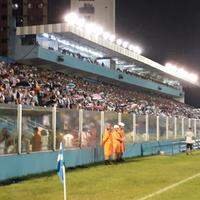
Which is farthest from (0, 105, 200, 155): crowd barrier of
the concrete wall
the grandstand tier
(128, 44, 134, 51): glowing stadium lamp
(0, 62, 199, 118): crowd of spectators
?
(128, 44, 134, 51): glowing stadium lamp

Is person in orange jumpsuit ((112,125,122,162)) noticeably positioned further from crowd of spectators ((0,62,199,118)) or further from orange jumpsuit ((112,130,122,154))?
crowd of spectators ((0,62,199,118))

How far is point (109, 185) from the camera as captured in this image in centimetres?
1719

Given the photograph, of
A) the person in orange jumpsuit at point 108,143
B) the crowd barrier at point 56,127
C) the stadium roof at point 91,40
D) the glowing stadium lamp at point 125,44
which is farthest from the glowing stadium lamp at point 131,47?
the person in orange jumpsuit at point 108,143

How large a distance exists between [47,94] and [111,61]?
38711 millimetres

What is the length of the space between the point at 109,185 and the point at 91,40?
4480cm

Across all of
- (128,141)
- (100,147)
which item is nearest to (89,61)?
(128,141)

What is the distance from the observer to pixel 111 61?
74938mm

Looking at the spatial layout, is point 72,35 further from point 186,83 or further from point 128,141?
point 186,83

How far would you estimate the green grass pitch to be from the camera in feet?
48.2

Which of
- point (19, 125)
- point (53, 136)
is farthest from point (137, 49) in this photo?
point (19, 125)

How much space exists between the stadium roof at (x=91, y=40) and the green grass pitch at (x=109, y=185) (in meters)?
34.0

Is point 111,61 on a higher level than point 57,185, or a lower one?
higher

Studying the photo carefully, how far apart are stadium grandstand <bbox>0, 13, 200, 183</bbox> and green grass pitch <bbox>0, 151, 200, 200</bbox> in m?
1.44

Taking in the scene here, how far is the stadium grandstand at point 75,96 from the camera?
798 inches
